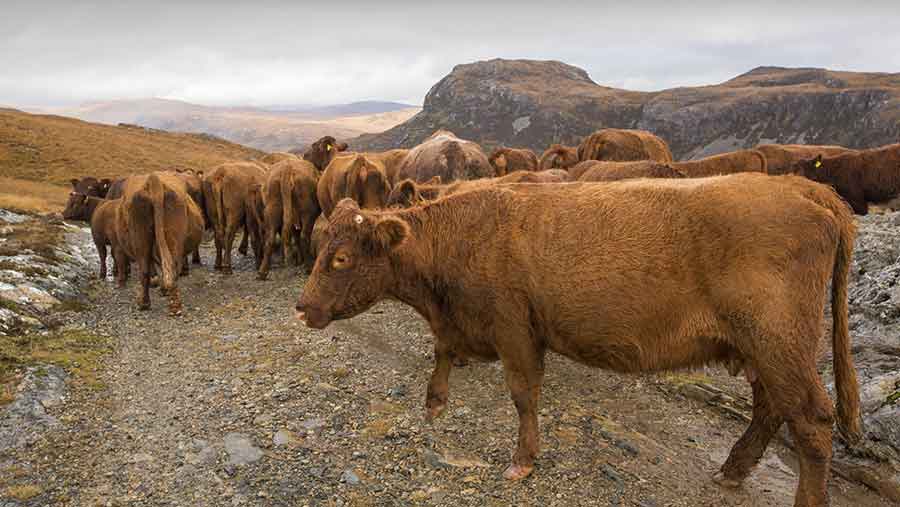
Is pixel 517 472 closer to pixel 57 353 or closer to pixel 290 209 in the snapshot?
pixel 57 353

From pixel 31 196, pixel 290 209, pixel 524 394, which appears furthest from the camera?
pixel 31 196

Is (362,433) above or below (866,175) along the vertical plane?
below

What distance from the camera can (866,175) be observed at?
19.9m

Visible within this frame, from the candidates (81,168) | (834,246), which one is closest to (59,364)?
(834,246)

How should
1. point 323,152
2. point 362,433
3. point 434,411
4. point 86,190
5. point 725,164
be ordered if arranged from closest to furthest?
point 434,411 < point 362,433 < point 725,164 < point 323,152 < point 86,190

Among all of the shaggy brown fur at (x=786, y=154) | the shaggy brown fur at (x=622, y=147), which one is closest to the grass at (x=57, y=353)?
the shaggy brown fur at (x=622, y=147)

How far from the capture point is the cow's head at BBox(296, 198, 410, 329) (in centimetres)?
574

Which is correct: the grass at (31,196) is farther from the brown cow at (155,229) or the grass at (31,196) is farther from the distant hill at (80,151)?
the brown cow at (155,229)

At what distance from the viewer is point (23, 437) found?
6.39 meters

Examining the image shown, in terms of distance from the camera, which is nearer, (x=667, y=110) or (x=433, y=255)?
(x=433, y=255)

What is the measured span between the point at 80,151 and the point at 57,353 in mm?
49195

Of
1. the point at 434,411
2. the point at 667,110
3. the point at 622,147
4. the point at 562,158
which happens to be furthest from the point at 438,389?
the point at 667,110

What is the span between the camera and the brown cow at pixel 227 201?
16297 mm

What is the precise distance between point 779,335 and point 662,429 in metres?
2.92
